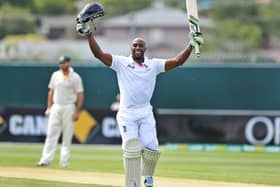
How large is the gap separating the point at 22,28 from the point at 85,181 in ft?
114

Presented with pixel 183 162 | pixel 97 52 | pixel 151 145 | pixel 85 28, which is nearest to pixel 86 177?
pixel 151 145

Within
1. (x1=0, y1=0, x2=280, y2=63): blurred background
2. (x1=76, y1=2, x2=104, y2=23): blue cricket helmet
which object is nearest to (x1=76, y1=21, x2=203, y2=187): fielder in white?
(x1=76, y1=2, x2=104, y2=23): blue cricket helmet

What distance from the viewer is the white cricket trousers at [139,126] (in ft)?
39.9

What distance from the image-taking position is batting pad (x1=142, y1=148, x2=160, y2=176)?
486 inches

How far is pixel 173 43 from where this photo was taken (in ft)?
214

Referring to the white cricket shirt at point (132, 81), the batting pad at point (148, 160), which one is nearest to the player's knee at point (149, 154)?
the batting pad at point (148, 160)

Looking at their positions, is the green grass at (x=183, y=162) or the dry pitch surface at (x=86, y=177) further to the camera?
the green grass at (x=183, y=162)

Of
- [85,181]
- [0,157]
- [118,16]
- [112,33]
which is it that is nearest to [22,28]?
[118,16]

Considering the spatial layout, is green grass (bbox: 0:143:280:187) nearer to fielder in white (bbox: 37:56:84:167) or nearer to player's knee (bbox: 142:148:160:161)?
fielder in white (bbox: 37:56:84:167)

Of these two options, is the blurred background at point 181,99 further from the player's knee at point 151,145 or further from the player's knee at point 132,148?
the player's knee at point 132,148

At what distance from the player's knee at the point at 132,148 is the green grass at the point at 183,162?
2036 mm

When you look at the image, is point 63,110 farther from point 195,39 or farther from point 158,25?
point 158,25

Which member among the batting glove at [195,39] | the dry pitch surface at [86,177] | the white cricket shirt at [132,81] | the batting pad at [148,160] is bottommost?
the dry pitch surface at [86,177]

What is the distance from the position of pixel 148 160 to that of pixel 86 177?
2631 mm
